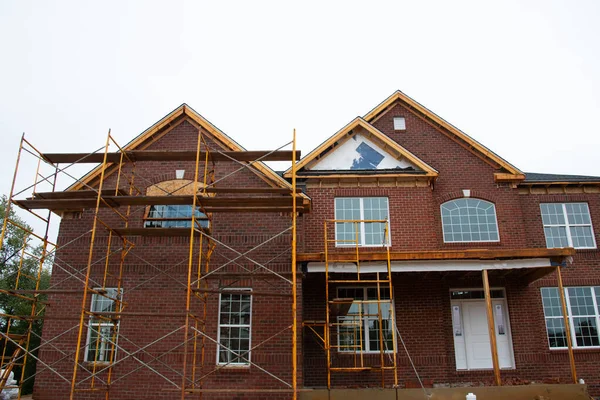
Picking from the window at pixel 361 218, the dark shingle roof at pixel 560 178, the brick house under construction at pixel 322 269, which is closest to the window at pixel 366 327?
the brick house under construction at pixel 322 269

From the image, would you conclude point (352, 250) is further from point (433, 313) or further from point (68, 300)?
point (68, 300)

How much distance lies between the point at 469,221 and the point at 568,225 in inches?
143

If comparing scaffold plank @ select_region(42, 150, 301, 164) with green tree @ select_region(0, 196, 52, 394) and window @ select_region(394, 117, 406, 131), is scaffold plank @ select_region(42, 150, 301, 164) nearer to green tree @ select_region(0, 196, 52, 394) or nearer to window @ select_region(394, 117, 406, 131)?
window @ select_region(394, 117, 406, 131)

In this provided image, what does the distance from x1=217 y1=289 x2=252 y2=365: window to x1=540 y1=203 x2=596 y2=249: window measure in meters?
10.4

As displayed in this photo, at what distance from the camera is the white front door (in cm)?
1564

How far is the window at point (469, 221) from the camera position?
55.1ft

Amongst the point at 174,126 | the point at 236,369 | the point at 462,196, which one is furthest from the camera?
the point at 462,196

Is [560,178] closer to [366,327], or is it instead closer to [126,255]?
[366,327]

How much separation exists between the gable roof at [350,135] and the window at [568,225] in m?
4.54

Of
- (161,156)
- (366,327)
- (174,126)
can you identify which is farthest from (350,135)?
(161,156)

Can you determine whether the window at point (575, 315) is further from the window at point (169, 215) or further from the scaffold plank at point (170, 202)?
the window at point (169, 215)

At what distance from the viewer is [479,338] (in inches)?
625

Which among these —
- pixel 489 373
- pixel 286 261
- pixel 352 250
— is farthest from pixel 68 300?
pixel 489 373

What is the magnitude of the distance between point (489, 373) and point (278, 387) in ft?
21.1
